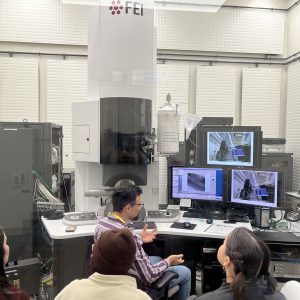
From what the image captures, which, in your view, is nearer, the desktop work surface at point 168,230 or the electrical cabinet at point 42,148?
the desktop work surface at point 168,230

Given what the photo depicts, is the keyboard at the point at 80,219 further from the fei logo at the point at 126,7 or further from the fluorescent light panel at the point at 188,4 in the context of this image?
the fluorescent light panel at the point at 188,4

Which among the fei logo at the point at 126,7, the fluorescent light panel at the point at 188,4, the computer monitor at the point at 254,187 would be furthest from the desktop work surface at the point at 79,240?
the fluorescent light panel at the point at 188,4

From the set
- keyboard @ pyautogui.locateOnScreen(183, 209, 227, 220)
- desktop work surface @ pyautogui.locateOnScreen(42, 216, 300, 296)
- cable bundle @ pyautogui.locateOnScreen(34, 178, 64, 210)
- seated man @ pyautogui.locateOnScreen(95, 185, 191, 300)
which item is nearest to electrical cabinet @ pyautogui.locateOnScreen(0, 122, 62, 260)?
cable bundle @ pyautogui.locateOnScreen(34, 178, 64, 210)

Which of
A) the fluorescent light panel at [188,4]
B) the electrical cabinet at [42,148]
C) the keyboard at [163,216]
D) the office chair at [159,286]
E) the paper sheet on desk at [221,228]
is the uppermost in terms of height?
the fluorescent light panel at [188,4]

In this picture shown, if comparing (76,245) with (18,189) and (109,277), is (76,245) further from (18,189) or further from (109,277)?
(109,277)

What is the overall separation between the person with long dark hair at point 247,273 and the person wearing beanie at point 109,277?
1.13 ft

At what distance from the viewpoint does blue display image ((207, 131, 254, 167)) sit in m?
3.03

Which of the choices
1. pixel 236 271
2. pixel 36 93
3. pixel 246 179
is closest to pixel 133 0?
pixel 246 179

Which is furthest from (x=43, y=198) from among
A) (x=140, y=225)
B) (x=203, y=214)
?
(x=203, y=214)

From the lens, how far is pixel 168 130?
2801 mm

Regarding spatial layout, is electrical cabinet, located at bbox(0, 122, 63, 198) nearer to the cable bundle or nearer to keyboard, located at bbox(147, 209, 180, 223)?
the cable bundle

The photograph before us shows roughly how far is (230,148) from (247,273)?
180cm

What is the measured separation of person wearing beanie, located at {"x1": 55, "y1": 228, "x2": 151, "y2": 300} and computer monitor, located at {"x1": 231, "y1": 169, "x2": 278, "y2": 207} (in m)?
1.73

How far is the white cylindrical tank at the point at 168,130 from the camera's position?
2.79 meters
